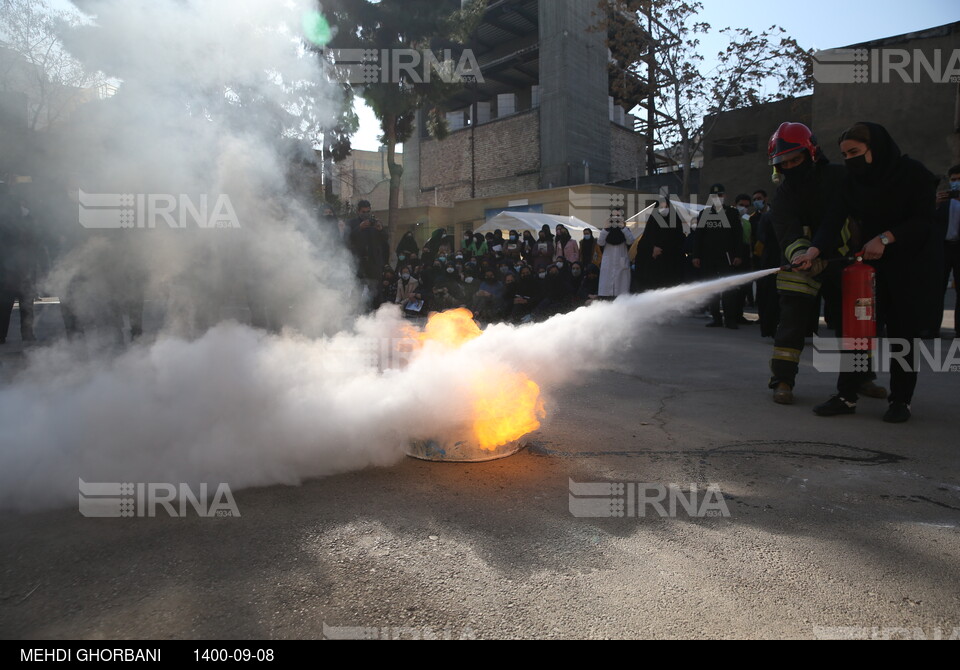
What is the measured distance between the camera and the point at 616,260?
34.8 feet

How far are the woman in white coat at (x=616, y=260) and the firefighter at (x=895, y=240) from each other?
6159mm

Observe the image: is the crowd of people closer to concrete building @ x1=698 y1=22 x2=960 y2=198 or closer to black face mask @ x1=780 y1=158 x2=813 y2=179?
black face mask @ x1=780 y1=158 x2=813 y2=179

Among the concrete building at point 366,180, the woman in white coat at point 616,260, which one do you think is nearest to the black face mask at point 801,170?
the woman in white coat at point 616,260

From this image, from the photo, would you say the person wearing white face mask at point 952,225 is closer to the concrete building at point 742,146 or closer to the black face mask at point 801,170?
the black face mask at point 801,170

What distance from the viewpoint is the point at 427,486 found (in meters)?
2.98

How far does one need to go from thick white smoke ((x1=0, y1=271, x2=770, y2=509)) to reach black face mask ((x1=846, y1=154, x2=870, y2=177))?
260cm

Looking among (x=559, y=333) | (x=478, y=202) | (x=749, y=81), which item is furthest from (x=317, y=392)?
(x=478, y=202)

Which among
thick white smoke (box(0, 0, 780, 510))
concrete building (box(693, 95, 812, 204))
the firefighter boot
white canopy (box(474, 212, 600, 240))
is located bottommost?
the firefighter boot

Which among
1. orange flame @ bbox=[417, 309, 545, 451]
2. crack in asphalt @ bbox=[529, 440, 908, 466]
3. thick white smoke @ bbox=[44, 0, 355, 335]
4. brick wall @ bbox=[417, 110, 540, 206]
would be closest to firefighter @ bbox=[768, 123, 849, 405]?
crack in asphalt @ bbox=[529, 440, 908, 466]

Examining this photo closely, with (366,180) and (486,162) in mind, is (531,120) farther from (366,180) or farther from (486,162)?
(366,180)

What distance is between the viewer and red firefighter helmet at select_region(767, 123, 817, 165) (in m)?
4.52

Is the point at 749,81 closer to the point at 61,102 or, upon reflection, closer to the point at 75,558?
the point at 61,102

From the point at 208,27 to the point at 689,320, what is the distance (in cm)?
890

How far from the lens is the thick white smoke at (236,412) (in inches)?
116
